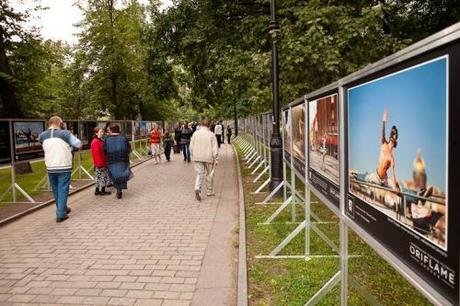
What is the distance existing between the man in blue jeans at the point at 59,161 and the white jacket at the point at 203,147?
2733 millimetres

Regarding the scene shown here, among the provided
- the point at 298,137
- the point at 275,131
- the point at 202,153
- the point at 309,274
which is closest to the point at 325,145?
the point at 309,274

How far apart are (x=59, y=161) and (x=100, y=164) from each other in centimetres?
276

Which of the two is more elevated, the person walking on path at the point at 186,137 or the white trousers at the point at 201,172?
the person walking on path at the point at 186,137

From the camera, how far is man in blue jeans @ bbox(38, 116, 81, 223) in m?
7.74

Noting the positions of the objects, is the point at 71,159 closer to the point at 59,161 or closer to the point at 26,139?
the point at 59,161

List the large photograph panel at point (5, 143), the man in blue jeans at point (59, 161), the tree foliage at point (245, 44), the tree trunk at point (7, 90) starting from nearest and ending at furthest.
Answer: the man in blue jeans at point (59, 161) < the large photograph panel at point (5, 143) < the tree foliage at point (245, 44) < the tree trunk at point (7, 90)

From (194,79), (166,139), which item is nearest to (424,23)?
(194,79)

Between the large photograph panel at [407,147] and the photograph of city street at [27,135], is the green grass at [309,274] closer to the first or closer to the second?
the large photograph panel at [407,147]

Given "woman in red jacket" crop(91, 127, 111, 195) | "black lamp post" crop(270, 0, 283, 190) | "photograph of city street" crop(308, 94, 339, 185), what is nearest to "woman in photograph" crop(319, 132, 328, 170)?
"photograph of city street" crop(308, 94, 339, 185)

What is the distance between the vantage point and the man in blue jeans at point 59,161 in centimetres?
774

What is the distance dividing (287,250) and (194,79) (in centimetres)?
1424

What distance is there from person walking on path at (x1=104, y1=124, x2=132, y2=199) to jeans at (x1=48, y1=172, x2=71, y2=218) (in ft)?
7.21

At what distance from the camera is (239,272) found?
4.88 meters

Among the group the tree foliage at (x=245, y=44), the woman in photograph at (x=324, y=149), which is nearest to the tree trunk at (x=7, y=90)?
the tree foliage at (x=245, y=44)
